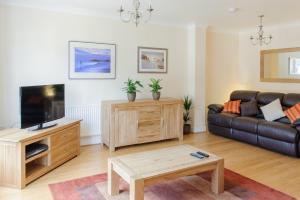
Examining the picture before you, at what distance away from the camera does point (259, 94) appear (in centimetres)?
511

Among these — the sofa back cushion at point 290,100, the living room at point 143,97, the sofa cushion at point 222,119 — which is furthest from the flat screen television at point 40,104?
the sofa back cushion at point 290,100

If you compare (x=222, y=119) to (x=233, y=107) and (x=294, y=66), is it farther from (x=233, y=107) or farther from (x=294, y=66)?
(x=294, y=66)

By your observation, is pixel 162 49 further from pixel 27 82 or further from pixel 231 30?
pixel 27 82

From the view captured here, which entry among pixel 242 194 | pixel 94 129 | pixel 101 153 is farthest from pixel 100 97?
pixel 242 194

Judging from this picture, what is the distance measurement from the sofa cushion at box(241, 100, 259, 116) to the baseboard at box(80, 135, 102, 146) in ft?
9.33

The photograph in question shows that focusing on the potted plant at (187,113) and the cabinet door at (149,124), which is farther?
the potted plant at (187,113)

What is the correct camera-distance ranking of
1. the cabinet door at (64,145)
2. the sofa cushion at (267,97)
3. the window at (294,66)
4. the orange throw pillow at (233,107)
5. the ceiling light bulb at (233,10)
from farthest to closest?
the window at (294,66) < the orange throw pillow at (233,107) < the sofa cushion at (267,97) < the ceiling light bulb at (233,10) < the cabinet door at (64,145)

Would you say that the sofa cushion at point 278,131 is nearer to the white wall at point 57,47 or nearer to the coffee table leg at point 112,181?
the white wall at point 57,47

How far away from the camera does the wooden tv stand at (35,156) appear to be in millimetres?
2754

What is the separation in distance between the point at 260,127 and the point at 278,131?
0.33m

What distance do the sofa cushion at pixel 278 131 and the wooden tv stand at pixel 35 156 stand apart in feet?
10.1

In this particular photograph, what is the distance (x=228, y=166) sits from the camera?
137 inches

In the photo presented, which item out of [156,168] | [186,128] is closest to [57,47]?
[156,168]

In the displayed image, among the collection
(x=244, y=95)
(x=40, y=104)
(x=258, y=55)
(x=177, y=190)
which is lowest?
(x=177, y=190)
